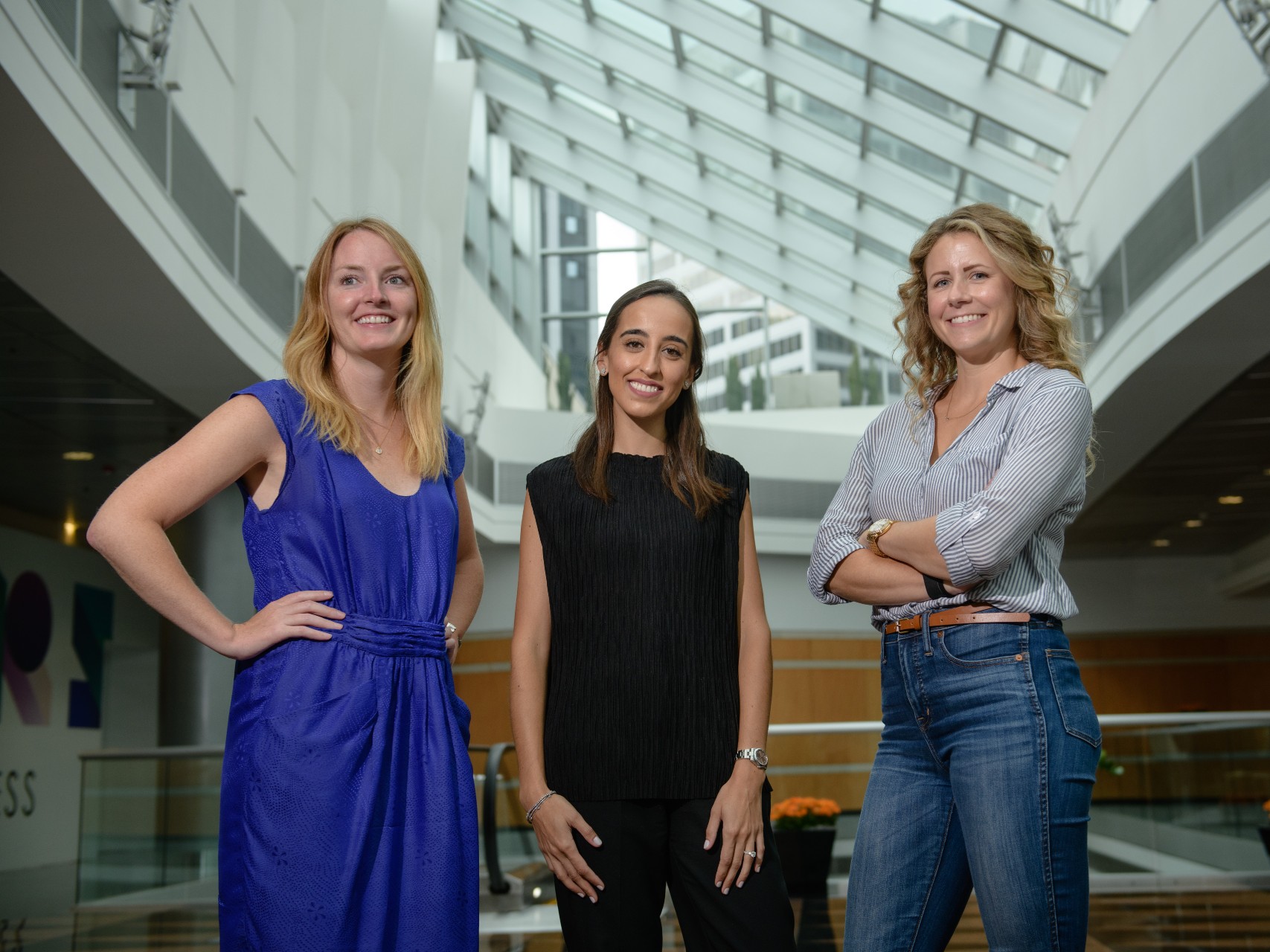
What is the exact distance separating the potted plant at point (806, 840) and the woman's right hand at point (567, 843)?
214 inches

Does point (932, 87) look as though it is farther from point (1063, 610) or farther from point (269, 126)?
point (1063, 610)

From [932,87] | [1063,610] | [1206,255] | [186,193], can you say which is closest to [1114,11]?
[932,87]

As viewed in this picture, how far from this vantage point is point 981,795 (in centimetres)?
177

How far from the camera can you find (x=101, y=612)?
12.6 metres

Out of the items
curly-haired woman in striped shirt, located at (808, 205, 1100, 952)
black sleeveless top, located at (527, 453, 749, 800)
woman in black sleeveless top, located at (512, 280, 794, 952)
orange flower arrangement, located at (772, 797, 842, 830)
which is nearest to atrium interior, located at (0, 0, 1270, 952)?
orange flower arrangement, located at (772, 797, 842, 830)

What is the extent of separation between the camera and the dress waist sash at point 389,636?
1.78 metres

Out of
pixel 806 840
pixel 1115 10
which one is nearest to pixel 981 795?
pixel 806 840

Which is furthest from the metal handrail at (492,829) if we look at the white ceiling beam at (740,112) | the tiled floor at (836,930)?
the white ceiling beam at (740,112)

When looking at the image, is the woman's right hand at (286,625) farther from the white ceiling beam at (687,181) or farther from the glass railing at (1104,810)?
the white ceiling beam at (687,181)

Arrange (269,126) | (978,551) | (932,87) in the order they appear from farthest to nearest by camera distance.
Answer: (932,87) < (269,126) < (978,551)

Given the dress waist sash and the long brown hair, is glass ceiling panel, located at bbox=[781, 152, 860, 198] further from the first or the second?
the dress waist sash

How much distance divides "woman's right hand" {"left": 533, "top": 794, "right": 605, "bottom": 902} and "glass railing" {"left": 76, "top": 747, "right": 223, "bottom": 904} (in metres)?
6.17

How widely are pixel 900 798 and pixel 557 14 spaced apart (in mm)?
13291

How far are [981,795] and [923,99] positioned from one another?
34.6 feet
